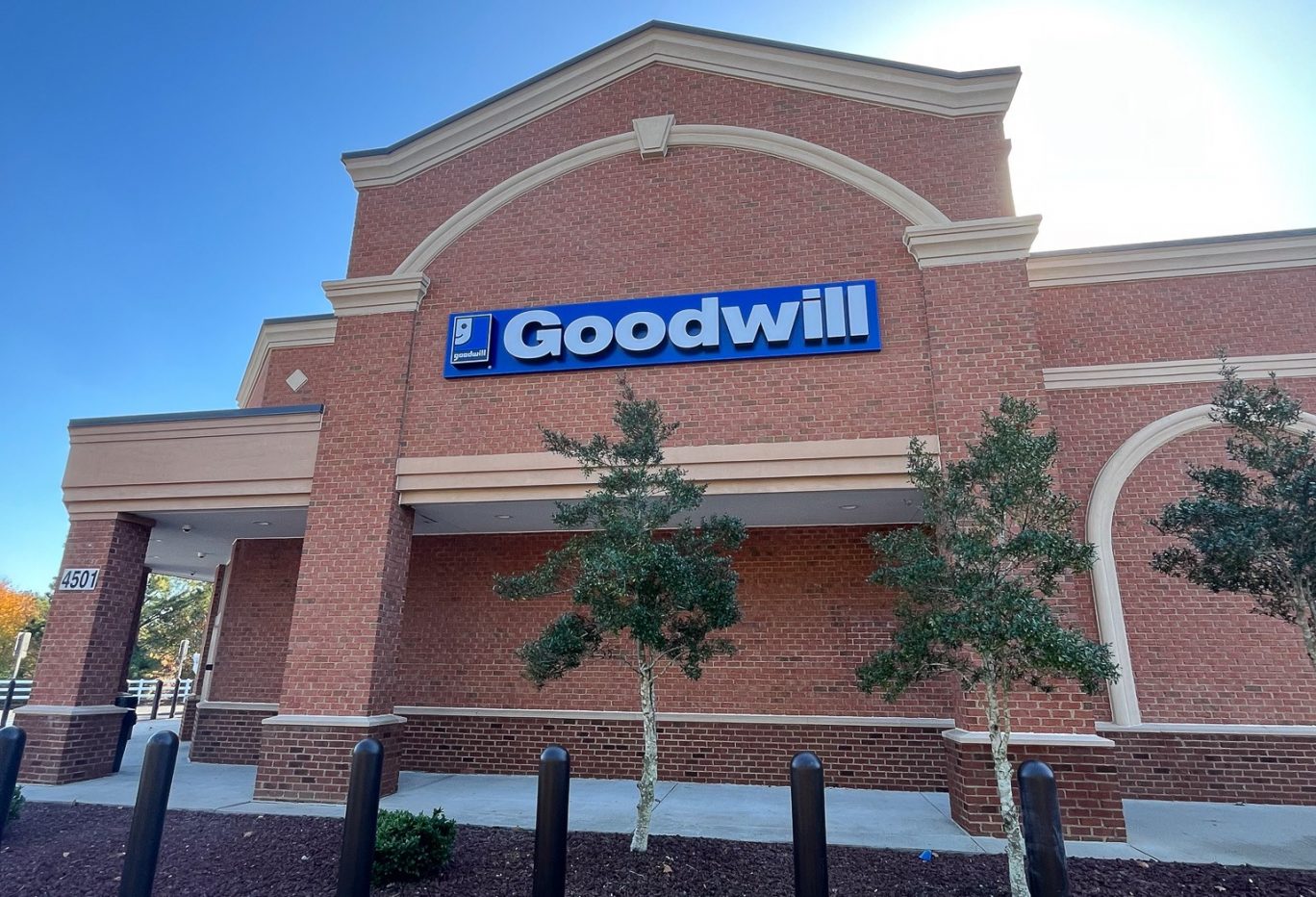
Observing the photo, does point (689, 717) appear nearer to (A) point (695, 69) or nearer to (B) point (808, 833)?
(B) point (808, 833)

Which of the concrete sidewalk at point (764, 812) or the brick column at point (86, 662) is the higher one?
the brick column at point (86, 662)

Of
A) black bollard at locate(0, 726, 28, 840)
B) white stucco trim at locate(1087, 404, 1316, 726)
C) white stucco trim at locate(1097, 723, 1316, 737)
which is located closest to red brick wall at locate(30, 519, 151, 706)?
black bollard at locate(0, 726, 28, 840)

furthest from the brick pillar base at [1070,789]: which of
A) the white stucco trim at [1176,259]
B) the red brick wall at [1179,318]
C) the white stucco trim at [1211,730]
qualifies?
the white stucco trim at [1176,259]

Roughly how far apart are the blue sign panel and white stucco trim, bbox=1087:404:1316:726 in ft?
13.2

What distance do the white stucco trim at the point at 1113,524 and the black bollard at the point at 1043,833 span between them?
6.77 meters

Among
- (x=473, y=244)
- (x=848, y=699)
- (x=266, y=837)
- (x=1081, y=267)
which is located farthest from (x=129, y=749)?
(x=1081, y=267)

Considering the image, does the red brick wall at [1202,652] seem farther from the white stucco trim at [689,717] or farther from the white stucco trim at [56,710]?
the white stucco trim at [56,710]

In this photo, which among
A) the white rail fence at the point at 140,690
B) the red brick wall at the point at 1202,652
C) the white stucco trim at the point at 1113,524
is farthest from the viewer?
the white rail fence at the point at 140,690

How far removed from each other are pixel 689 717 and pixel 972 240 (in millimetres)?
7446

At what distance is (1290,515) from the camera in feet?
19.8

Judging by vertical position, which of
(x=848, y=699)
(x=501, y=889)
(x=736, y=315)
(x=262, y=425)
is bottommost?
(x=501, y=889)

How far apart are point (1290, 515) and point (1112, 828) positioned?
3388mm

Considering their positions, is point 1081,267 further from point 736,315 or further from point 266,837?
point 266,837

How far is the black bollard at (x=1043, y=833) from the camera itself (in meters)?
3.70
